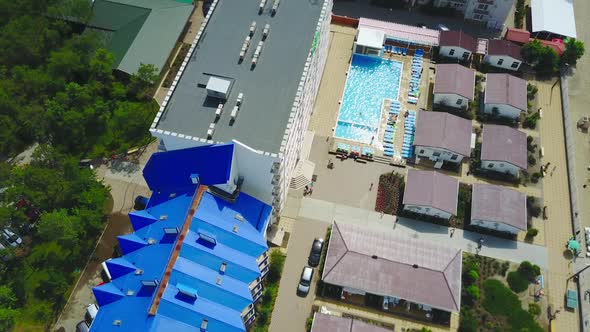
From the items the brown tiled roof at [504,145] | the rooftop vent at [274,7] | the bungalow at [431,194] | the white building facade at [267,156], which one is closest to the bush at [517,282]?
the bungalow at [431,194]

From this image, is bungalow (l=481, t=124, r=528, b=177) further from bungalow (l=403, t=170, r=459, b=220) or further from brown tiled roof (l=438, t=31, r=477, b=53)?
brown tiled roof (l=438, t=31, r=477, b=53)

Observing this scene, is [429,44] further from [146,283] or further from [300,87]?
[146,283]

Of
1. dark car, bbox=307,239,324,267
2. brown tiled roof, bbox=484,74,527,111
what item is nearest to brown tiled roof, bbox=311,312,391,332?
dark car, bbox=307,239,324,267

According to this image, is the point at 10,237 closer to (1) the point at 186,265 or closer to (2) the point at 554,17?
(1) the point at 186,265

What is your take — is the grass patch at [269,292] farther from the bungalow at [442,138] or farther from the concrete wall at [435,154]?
the bungalow at [442,138]

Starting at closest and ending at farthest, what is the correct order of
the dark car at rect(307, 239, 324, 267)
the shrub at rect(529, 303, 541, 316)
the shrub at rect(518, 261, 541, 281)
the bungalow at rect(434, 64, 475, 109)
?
the shrub at rect(529, 303, 541, 316), the shrub at rect(518, 261, 541, 281), the dark car at rect(307, 239, 324, 267), the bungalow at rect(434, 64, 475, 109)

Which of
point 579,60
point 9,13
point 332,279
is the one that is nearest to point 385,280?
point 332,279

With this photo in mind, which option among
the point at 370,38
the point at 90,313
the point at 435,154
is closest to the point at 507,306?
the point at 435,154
